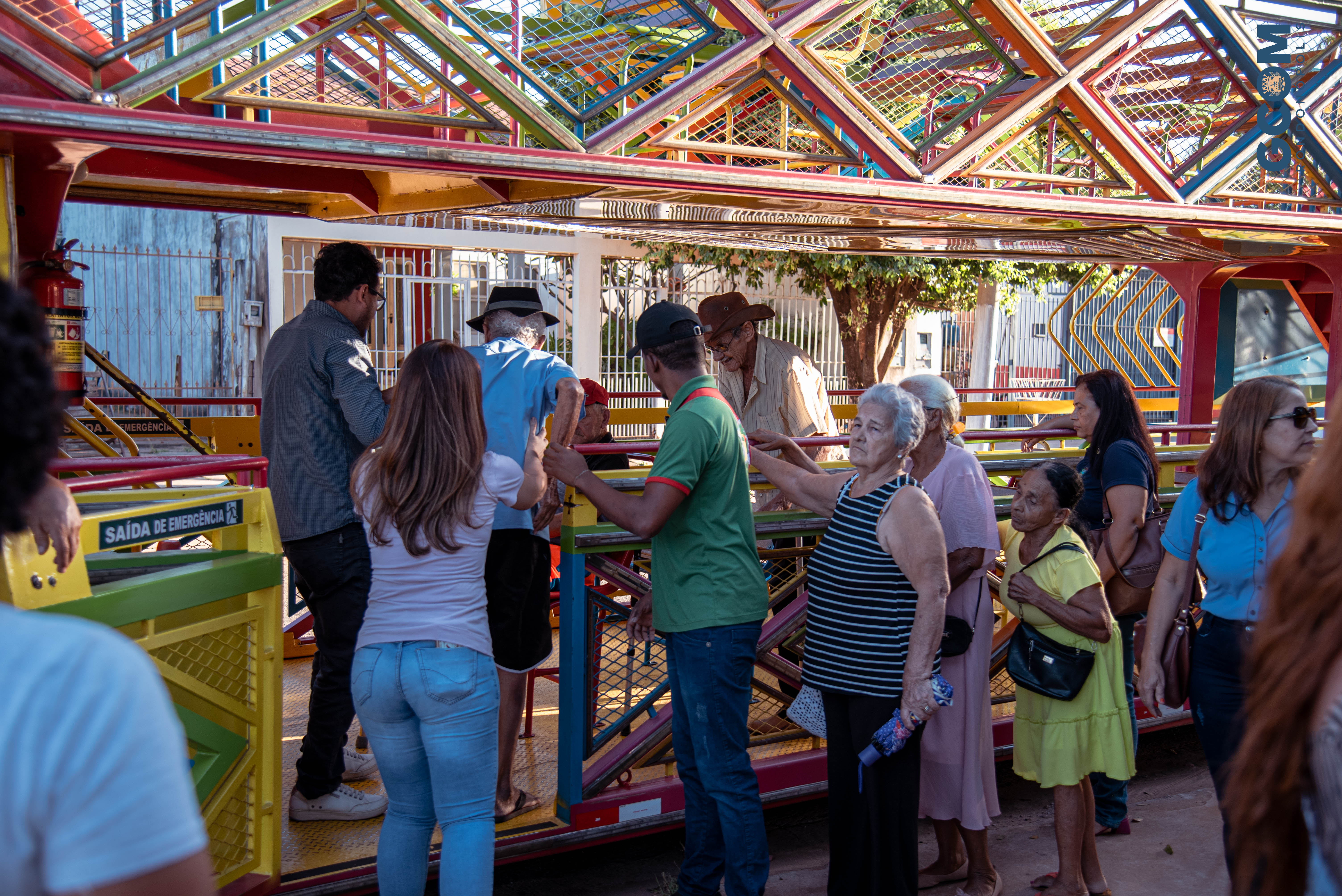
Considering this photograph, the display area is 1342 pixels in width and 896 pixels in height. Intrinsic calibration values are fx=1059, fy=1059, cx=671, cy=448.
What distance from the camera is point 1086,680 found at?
3828mm

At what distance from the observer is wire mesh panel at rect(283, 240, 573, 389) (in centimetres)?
1484

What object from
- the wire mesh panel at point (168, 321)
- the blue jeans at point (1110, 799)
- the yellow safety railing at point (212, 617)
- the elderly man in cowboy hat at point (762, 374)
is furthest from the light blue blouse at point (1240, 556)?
the wire mesh panel at point (168, 321)

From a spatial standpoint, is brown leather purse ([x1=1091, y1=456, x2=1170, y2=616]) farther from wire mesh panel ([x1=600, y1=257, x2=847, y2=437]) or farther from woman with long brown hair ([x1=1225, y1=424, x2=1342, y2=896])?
wire mesh panel ([x1=600, y1=257, x2=847, y2=437])

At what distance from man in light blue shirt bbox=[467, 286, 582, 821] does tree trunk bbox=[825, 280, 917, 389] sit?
12.1 m

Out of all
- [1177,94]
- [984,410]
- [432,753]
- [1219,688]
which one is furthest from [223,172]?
[984,410]

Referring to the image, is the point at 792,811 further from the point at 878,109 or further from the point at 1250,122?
the point at 1250,122

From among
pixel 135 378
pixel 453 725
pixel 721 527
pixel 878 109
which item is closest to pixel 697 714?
pixel 721 527

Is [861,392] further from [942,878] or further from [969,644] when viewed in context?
[969,644]

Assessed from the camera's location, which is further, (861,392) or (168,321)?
(168,321)

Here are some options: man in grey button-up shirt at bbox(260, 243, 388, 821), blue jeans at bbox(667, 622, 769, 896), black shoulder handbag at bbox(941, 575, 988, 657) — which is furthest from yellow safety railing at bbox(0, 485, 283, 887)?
black shoulder handbag at bbox(941, 575, 988, 657)

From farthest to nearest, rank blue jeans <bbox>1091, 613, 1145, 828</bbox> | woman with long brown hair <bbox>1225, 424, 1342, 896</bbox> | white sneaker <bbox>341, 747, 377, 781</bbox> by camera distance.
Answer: blue jeans <bbox>1091, 613, 1145, 828</bbox> → white sneaker <bbox>341, 747, 377, 781</bbox> → woman with long brown hair <bbox>1225, 424, 1342, 896</bbox>

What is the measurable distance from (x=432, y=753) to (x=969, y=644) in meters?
1.91

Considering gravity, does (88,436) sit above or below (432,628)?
above

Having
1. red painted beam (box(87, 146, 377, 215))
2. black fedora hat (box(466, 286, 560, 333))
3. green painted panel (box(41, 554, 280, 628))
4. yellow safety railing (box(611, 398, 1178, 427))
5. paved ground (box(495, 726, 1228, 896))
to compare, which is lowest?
paved ground (box(495, 726, 1228, 896))
